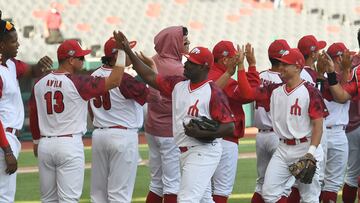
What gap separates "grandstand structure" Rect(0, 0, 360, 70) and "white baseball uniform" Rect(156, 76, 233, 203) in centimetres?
1809

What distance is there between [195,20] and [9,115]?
23.4 m

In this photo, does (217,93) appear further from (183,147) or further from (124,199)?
(124,199)

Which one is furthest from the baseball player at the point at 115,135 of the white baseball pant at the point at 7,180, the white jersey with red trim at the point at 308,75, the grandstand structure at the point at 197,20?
the grandstand structure at the point at 197,20

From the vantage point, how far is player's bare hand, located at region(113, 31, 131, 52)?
309 inches

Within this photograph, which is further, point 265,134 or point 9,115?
point 265,134

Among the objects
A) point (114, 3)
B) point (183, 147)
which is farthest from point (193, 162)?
point (114, 3)

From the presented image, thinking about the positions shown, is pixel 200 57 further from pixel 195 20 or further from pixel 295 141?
pixel 195 20

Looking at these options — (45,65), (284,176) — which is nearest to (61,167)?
(45,65)

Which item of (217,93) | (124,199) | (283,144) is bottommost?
(124,199)

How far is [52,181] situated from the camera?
8.21 metres

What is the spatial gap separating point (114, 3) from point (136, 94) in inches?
→ 873

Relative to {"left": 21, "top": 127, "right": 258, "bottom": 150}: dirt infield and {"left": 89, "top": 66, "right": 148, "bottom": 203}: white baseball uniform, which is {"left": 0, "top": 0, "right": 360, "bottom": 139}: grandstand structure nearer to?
{"left": 21, "top": 127, "right": 258, "bottom": 150}: dirt infield

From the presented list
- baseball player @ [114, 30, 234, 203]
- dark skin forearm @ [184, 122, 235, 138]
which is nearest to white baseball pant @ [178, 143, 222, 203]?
baseball player @ [114, 30, 234, 203]

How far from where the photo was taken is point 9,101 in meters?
7.70
